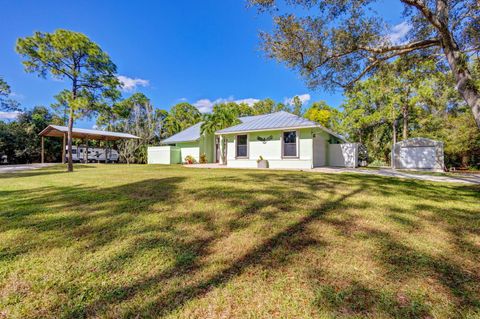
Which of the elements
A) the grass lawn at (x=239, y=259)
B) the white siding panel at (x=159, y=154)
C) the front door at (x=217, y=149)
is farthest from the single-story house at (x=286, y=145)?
the grass lawn at (x=239, y=259)

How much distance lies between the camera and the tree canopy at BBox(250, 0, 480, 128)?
6445mm

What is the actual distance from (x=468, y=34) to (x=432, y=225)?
291 inches

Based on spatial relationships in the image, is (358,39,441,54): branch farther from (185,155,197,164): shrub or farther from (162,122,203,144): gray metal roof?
(185,155,197,164): shrub

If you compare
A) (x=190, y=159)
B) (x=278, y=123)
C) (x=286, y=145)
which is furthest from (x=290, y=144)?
(x=190, y=159)

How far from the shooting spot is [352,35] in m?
7.14

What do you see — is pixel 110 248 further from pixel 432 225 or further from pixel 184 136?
pixel 184 136

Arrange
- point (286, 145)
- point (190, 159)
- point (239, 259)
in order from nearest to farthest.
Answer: point (239, 259), point (286, 145), point (190, 159)

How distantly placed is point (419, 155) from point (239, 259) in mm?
14594

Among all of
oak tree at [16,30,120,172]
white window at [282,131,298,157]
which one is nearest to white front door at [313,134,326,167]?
white window at [282,131,298,157]

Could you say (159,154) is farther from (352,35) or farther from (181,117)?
(352,35)

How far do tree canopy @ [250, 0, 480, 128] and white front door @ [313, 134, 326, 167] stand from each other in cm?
520

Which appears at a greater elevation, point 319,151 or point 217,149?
point 217,149

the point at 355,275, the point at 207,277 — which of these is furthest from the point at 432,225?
the point at 207,277

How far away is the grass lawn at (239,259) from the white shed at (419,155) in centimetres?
994
